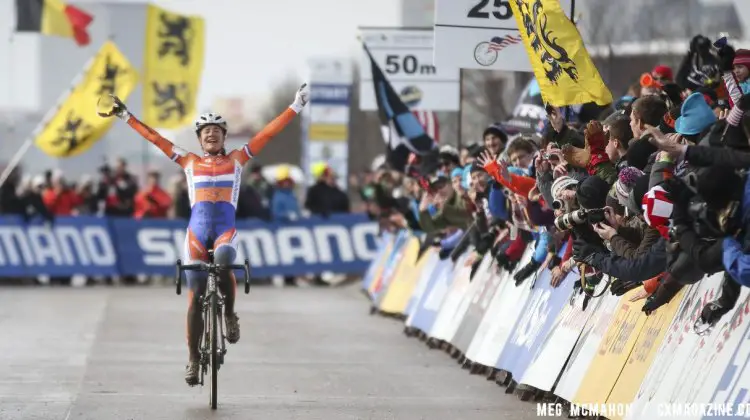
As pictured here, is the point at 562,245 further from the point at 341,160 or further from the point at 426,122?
the point at 341,160

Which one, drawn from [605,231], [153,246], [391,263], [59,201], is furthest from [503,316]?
[59,201]

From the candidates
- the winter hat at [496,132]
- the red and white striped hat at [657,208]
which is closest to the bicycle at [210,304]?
the red and white striped hat at [657,208]

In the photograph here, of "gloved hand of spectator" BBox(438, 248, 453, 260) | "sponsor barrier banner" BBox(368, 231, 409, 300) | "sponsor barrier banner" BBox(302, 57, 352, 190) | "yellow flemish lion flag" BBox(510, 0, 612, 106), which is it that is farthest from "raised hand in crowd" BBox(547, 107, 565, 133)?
"sponsor barrier banner" BBox(302, 57, 352, 190)

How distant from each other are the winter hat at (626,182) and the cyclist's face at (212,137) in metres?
3.81

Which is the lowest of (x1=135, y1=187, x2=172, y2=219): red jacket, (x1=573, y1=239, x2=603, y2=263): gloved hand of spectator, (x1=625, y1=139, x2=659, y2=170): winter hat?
(x1=135, y1=187, x2=172, y2=219): red jacket

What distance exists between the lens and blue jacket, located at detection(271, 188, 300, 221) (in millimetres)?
33062

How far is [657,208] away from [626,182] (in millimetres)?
1007

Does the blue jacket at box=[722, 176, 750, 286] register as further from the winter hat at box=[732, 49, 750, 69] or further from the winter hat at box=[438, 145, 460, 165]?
the winter hat at box=[438, 145, 460, 165]

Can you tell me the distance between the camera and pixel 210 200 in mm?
13625

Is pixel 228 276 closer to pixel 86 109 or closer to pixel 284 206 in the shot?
pixel 86 109

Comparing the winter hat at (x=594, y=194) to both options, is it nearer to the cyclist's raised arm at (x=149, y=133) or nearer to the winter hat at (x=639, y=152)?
the winter hat at (x=639, y=152)

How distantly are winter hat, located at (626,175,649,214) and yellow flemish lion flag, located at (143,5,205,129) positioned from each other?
84.6 ft

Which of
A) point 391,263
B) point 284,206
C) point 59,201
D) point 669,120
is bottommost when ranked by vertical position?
point 59,201

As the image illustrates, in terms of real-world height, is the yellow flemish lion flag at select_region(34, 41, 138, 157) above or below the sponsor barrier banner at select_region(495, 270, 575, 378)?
below
